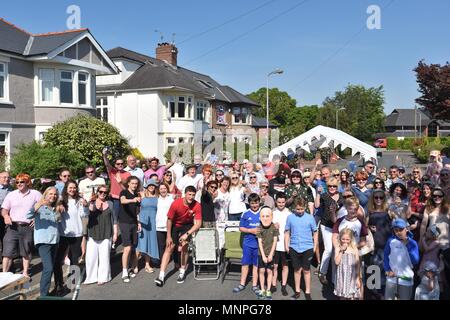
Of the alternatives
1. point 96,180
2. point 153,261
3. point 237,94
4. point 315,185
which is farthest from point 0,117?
point 237,94

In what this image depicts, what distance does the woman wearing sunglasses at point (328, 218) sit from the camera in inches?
244

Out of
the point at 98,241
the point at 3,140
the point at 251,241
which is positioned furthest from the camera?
the point at 3,140

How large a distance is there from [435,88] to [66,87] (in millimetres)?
27794

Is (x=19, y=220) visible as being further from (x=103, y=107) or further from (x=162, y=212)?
(x=103, y=107)

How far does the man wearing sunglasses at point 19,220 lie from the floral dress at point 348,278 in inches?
179

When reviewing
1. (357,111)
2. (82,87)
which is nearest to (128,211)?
(82,87)

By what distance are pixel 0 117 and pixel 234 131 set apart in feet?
82.7

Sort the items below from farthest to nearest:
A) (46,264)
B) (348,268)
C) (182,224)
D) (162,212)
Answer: (162,212), (182,224), (46,264), (348,268)

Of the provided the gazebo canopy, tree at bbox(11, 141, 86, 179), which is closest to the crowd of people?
tree at bbox(11, 141, 86, 179)

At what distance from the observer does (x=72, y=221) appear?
604cm

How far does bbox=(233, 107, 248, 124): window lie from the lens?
Result: 40750mm

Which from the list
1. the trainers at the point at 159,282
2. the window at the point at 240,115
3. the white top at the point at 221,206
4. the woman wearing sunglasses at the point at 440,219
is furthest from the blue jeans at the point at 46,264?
the window at the point at 240,115

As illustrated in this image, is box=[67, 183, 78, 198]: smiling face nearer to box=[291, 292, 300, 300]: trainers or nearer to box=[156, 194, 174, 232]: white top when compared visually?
box=[156, 194, 174, 232]: white top
